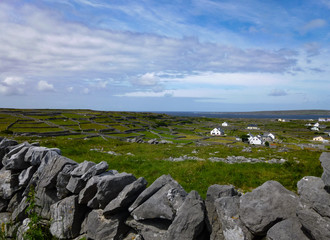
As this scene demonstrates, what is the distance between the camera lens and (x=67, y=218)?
8344 millimetres

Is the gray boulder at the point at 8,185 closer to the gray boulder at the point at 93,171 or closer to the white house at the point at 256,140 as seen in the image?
the gray boulder at the point at 93,171

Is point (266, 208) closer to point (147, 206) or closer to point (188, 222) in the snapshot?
point (188, 222)

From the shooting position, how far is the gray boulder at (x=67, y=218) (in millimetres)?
8250

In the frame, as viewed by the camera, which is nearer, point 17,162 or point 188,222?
point 188,222

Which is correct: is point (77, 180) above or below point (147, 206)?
above

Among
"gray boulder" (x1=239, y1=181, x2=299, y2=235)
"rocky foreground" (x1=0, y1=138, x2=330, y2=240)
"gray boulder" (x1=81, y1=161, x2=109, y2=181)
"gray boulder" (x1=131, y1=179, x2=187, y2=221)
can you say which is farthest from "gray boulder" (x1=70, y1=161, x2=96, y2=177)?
"gray boulder" (x1=239, y1=181, x2=299, y2=235)

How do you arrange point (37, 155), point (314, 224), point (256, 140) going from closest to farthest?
point (314, 224) < point (37, 155) < point (256, 140)

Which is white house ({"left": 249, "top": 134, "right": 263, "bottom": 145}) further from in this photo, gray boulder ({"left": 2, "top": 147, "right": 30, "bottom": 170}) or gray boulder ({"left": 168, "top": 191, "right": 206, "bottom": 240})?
gray boulder ({"left": 168, "top": 191, "right": 206, "bottom": 240})

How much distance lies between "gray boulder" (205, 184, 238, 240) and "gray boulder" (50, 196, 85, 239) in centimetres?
522

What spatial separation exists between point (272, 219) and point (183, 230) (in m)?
2.37

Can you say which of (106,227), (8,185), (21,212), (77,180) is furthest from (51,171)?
(106,227)

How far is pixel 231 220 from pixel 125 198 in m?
3.51

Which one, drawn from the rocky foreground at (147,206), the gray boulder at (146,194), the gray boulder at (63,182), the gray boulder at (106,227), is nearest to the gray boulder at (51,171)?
the rocky foreground at (147,206)

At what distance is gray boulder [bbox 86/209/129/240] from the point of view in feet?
23.8
